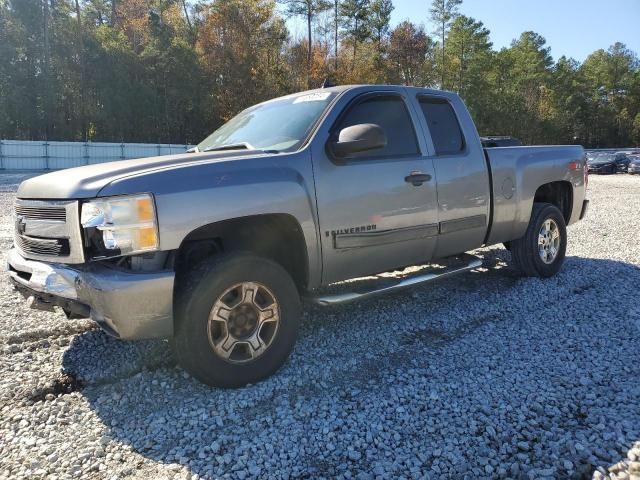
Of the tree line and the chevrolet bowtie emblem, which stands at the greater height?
the tree line

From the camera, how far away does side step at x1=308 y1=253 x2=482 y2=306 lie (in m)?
3.74

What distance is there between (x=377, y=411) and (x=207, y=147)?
2.70 metres

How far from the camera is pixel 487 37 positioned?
67.9 meters

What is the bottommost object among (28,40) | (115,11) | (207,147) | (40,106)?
(207,147)

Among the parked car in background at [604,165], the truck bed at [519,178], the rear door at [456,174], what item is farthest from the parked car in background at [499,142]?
the parked car in background at [604,165]

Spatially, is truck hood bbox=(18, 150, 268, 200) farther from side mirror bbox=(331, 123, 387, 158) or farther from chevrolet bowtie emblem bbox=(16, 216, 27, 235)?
side mirror bbox=(331, 123, 387, 158)

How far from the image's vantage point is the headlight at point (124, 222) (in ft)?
9.58

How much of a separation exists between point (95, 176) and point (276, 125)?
5.15 ft

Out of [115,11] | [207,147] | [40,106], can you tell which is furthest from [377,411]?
[115,11]

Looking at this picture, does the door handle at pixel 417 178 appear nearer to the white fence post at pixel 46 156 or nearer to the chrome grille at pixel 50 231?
the chrome grille at pixel 50 231

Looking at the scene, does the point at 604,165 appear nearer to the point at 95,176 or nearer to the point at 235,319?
the point at 235,319

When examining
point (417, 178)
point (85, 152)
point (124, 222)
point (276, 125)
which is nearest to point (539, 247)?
point (417, 178)

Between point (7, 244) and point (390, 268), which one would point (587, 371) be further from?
point (7, 244)

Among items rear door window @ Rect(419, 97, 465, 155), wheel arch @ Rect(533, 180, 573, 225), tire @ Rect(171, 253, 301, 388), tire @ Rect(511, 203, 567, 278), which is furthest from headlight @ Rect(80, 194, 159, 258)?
wheel arch @ Rect(533, 180, 573, 225)
